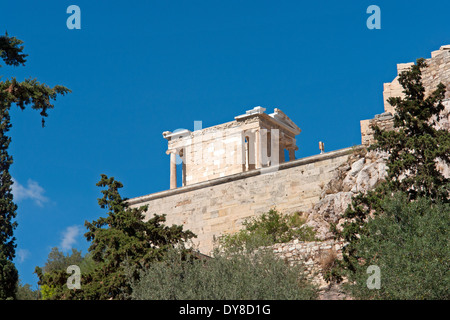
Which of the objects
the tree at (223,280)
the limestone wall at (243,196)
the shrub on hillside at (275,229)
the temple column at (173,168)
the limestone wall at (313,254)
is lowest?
the tree at (223,280)

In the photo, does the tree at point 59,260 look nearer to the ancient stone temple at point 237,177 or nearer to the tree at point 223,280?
the ancient stone temple at point 237,177

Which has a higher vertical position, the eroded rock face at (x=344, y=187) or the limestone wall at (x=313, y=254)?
the eroded rock face at (x=344, y=187)

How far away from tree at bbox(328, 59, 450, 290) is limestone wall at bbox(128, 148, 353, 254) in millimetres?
9194

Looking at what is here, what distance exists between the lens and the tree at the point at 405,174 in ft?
76.7

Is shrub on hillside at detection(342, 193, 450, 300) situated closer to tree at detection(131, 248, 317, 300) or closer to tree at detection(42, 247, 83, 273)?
tree at detection(131, 248, 317, 300)

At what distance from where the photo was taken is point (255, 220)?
3462 centimetres

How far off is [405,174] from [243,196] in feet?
45.0

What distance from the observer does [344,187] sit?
31.6 metres

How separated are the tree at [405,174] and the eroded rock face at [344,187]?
4528 mm

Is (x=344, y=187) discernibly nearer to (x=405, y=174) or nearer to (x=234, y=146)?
(x=405, y=174)

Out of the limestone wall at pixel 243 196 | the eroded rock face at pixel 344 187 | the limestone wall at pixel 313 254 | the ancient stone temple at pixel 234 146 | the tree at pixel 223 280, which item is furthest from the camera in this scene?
the ancient stone temple at pixel 234 146

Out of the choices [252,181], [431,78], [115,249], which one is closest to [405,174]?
[115,249]

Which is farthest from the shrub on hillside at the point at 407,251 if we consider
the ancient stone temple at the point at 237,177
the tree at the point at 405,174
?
the ancient stone temple at the point at 237,177

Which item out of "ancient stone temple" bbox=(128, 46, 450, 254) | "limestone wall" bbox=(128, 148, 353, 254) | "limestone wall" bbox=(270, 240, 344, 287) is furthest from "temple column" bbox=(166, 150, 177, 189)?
"limestone wall" bbox=(270, 240, 344, 287)
